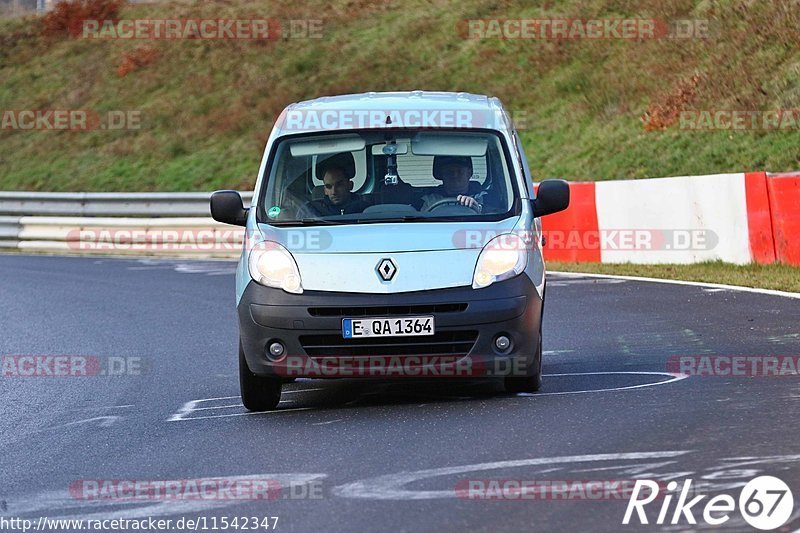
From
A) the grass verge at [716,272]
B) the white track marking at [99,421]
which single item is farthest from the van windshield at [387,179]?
the grass verge at [716,272]

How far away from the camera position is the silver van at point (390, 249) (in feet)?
27.5

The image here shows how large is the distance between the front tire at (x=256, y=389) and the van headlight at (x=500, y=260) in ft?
4.62

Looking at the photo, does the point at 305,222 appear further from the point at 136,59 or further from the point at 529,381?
the point at 136,59

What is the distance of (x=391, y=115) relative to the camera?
951cm

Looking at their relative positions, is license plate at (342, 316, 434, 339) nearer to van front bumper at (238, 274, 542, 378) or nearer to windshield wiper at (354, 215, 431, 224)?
van front bumper at (238, 274, 542, 378)

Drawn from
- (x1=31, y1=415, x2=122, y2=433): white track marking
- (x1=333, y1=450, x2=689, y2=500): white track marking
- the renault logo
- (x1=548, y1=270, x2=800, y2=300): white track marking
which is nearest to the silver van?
the renault logo

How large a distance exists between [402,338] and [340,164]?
5.00 ft

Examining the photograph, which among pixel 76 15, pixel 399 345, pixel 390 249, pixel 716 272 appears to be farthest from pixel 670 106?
pixel 76 15

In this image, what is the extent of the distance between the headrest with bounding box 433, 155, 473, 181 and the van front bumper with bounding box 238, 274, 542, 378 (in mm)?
1061

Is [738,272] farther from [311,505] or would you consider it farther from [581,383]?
[311,505]

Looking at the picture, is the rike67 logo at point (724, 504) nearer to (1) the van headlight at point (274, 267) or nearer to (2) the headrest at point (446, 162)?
(1) the van headlight at point (274, 267)

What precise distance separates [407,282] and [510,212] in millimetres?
997

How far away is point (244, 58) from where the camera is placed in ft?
138

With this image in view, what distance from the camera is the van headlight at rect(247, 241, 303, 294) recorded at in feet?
28.0
